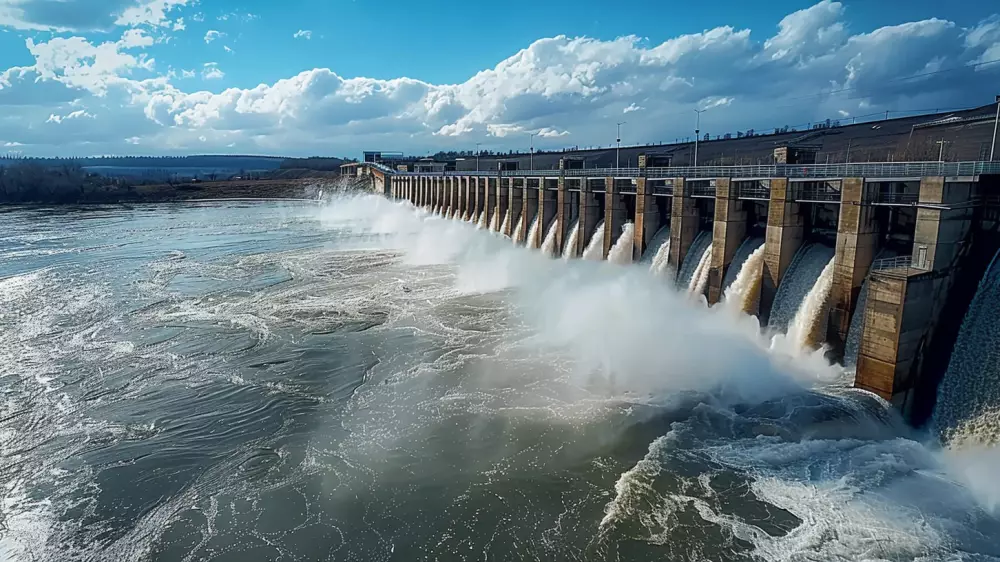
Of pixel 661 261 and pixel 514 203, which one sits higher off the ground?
pixel 514 203

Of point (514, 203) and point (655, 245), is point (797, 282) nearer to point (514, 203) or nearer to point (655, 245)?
point (655, 245)

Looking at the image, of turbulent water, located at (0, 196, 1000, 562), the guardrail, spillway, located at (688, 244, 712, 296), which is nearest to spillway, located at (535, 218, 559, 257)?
the guardrail

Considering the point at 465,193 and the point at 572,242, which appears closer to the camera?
the point at 572,242

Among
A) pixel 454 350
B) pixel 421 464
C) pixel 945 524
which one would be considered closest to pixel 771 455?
pixel 945 524

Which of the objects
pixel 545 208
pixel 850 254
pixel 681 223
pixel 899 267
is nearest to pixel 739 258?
pixel 681 223

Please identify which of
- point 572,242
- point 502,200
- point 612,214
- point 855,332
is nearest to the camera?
point 855,332

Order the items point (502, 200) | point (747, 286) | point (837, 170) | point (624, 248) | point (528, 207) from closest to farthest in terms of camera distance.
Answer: point (837, 170) < point (747, 286) < point (624, 248) < point (528, 207) < point (502, 200)

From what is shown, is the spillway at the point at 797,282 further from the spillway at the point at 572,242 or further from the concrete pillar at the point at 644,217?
the spillway at the point at 572,242

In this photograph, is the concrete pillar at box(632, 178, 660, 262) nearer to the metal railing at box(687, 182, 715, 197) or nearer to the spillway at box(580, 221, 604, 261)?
the metal railing at box(687, 182, 715, 197)
